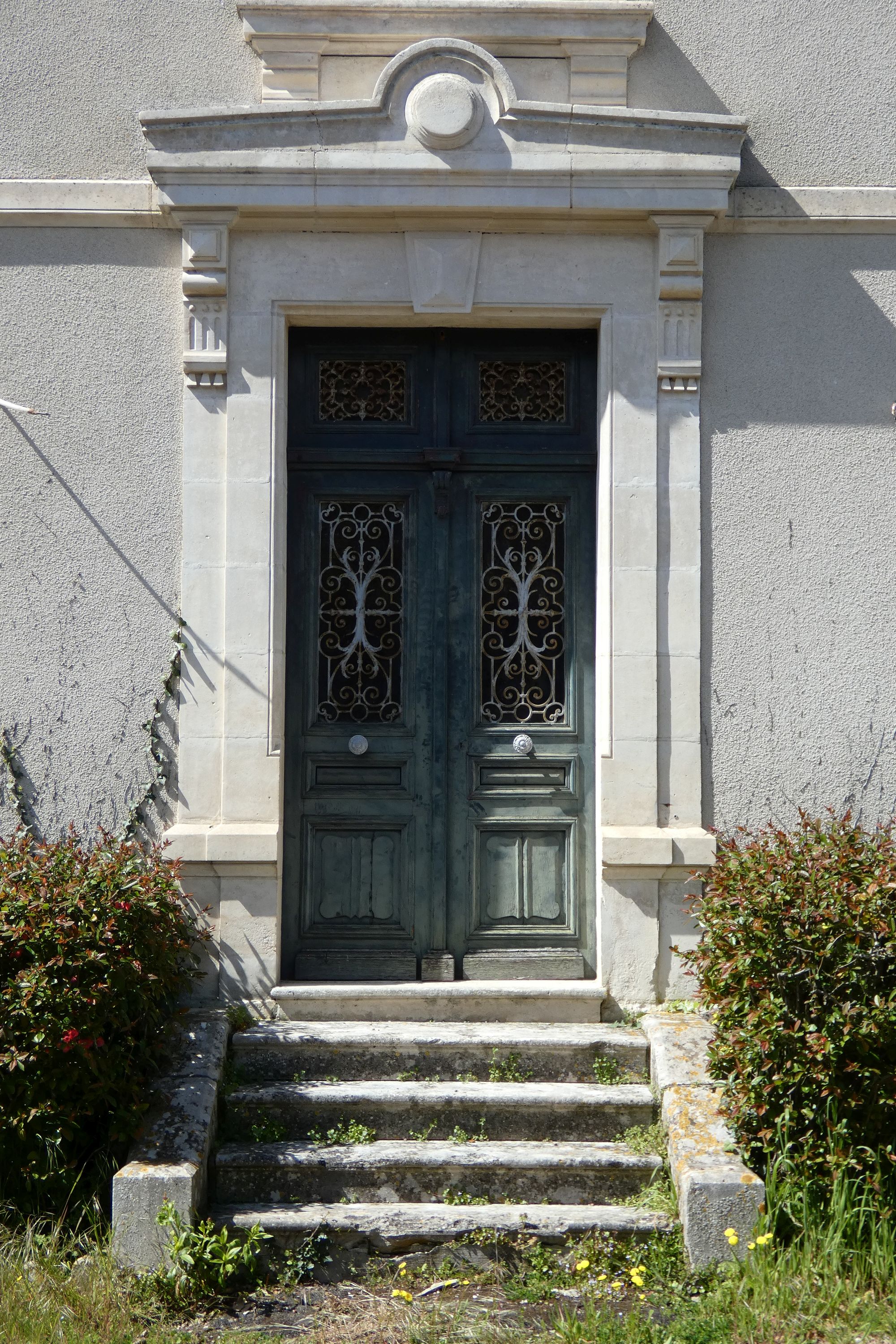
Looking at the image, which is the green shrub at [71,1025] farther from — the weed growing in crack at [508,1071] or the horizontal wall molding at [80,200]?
the horizontal wall molding at [80,200]

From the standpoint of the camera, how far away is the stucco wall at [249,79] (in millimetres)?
5402

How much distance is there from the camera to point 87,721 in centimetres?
528

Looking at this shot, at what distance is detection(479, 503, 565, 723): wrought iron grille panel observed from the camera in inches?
215

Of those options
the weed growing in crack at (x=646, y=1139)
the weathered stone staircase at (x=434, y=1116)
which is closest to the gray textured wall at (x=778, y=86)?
the weathered stone staircase at (x=434, y=1116)

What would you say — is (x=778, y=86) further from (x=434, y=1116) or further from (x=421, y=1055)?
(x=434, y=1116)

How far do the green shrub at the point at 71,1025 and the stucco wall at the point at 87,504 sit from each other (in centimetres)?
82

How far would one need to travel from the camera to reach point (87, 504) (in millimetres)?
5324

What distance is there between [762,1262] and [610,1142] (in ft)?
2.86

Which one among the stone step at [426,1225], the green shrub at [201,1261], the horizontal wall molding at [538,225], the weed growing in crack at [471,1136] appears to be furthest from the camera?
the horizontal wall molding at [538,225]

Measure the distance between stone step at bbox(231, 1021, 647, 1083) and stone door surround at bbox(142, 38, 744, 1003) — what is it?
1.05 ft

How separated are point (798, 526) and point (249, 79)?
121 inches

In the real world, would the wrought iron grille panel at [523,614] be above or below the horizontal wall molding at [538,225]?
below

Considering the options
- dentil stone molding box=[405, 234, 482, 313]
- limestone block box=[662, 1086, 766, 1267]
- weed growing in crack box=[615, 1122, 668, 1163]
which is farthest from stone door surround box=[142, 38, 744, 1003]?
limestone block box=[662, 1086, 766, 1267]

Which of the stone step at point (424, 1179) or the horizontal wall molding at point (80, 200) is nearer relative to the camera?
the stone step at point (424, 1179)
